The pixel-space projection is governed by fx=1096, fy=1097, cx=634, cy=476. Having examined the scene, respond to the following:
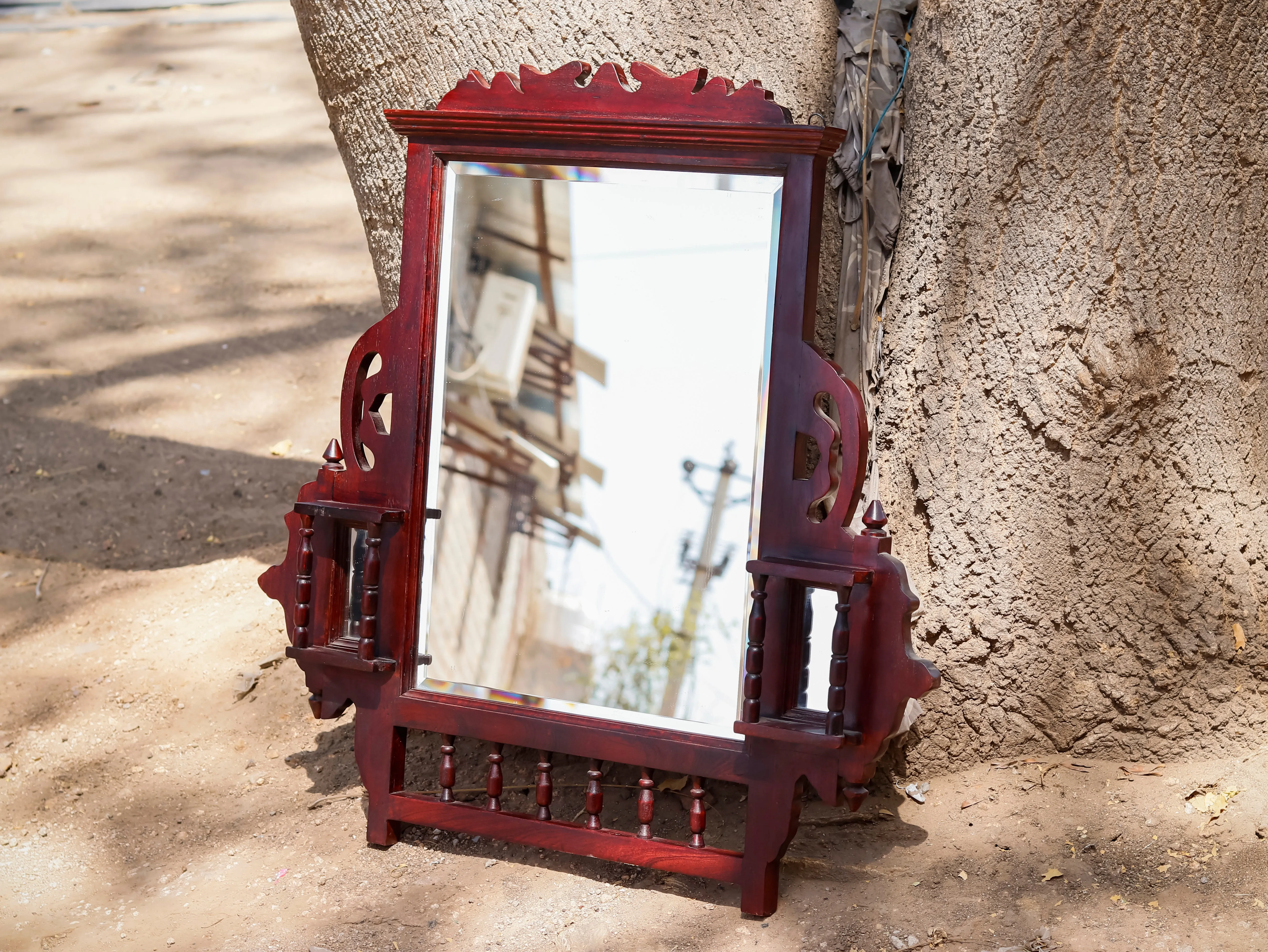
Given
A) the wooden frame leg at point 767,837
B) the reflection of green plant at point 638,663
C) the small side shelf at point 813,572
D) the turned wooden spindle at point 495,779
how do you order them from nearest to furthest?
the small side shelf at point 813,572 < the wooden frame leg at point 767,837 < the reflection of green plant at point 638,663 < the turned wooden spindle at point 495,779

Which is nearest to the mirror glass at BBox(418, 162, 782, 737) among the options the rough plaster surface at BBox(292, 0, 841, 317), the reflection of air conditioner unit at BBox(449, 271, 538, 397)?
the reflection of air conditioner unit at BBox(449, 271, 538, 397)

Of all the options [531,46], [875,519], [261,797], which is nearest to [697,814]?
[875,519]

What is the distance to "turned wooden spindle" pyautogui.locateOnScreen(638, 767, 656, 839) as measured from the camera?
2047 mm

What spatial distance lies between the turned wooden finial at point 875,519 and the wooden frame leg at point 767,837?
457 mm

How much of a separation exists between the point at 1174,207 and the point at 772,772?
1.25 m

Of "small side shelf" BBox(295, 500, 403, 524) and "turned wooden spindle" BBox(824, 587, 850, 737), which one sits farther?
"small side shelf" BBox(295, 500, 403, 524)

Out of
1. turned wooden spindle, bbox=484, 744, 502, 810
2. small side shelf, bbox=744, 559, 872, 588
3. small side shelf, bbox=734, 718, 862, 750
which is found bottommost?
turned wooden spindle, bbox=484, 744, 502, 810

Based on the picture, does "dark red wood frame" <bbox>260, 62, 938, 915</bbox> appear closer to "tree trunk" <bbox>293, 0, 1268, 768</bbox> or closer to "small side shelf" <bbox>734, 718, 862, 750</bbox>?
"small side shelf" <bbox>734, 718, 862, 750</bbox>

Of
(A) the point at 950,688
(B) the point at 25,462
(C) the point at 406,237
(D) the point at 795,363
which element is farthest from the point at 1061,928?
(B) the point at 25,462

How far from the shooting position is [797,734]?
6.18ft

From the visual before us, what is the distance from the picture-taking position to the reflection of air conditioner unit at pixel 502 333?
2.17 m

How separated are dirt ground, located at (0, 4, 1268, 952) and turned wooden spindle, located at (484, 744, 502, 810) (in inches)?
4.8

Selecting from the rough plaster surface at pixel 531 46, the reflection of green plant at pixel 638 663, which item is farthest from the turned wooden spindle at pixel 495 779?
the rough plaster surface at pixel 531 46

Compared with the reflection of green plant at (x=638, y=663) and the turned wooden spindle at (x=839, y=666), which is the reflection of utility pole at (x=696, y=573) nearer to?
the reflection of green plant at (x=638, y=663)
